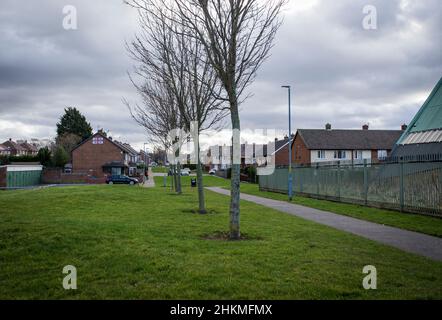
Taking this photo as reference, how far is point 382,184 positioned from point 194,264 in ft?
45.2

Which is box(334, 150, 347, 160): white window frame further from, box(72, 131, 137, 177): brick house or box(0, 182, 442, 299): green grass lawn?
box(0, 182, 442, 299): green grass lawn

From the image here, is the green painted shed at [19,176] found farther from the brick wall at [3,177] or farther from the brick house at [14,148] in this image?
the brick house at [14,148]

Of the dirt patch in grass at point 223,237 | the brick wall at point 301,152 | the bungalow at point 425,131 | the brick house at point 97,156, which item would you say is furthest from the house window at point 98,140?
the dirt patch in grass at point 223,237

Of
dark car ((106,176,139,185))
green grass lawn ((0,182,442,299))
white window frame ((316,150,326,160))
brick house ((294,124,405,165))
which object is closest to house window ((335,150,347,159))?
brick house ((294,124,405,165))

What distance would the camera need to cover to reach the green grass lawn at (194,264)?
16.6 ft

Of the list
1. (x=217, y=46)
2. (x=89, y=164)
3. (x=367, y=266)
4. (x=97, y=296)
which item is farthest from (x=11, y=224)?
(x=89, y=164)

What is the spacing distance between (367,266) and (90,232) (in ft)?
17.7

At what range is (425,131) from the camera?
22219 millimetres

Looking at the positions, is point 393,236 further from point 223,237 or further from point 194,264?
point 194,264

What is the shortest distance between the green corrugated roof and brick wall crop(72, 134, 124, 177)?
168ft

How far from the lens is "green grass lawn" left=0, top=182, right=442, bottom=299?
5.06 m

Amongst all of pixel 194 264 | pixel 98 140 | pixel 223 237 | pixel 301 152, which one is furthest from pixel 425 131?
pixel 98 140

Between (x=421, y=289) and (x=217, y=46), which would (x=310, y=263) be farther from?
(x=217, y=46)
